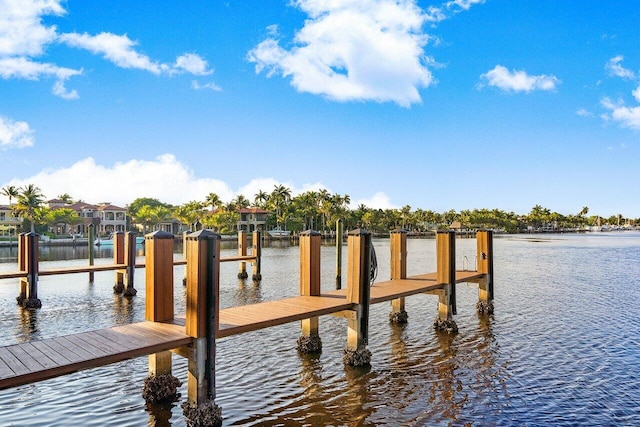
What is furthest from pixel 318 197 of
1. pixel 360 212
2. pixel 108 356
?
pixel 108 356

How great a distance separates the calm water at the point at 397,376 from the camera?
308 inches

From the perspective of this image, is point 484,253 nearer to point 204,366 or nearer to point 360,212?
point 204,366

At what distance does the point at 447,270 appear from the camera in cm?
1380

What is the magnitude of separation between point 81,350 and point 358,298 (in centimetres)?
566

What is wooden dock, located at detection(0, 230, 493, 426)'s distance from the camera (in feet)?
20.7

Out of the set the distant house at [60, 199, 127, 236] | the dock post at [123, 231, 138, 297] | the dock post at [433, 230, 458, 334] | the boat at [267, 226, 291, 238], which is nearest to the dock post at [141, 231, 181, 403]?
the dock post at [433, 230, 458, 334]

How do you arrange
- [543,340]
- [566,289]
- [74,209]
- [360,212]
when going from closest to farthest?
[543,340] < [566,289] < [74,209] < [360,212]

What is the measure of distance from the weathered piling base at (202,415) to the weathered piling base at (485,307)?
478 inches

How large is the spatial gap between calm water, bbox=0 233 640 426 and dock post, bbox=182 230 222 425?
712 millimetres

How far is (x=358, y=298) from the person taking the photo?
10195 mm

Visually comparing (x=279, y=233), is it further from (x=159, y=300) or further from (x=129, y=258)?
(x=159, y=300)

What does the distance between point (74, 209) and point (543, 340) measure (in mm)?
101311

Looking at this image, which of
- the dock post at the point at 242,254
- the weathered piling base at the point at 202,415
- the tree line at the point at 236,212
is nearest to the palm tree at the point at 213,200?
the tree line at the point at 236,212

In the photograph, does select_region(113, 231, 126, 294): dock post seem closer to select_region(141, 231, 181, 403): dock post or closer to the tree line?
select_region(141, 231, 181, 403): dock post
